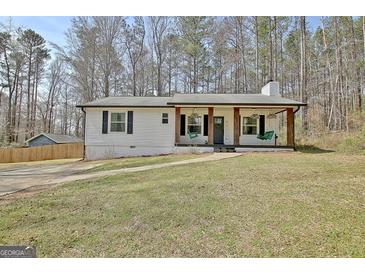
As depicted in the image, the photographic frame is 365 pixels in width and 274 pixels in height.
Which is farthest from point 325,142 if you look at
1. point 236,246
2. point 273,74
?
point 236,246

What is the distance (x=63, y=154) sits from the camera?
20000 millimetres

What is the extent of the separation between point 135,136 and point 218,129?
193 inches

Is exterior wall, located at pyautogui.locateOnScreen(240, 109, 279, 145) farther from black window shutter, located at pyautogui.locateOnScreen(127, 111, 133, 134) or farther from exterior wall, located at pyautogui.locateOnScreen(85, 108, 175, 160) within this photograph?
black window shutter, located at pyautogui.locateOnScreen(127, 111, 133, 134)

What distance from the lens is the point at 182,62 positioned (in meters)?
25.1

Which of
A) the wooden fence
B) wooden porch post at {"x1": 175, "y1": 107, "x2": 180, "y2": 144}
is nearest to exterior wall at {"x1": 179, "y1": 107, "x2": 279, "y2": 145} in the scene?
wooden porch post at {"x1": 175, "y1": 107, "x2": 180, "y2": 144}

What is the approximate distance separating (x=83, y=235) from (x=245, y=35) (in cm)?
2365

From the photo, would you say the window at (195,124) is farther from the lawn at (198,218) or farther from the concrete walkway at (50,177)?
the lawn at (198,218)

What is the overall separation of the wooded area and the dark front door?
7.76 meters

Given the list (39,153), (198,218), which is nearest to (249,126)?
(198,218)

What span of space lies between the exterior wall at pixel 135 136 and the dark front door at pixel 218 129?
8.61 ft

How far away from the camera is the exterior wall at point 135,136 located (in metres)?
13.8
